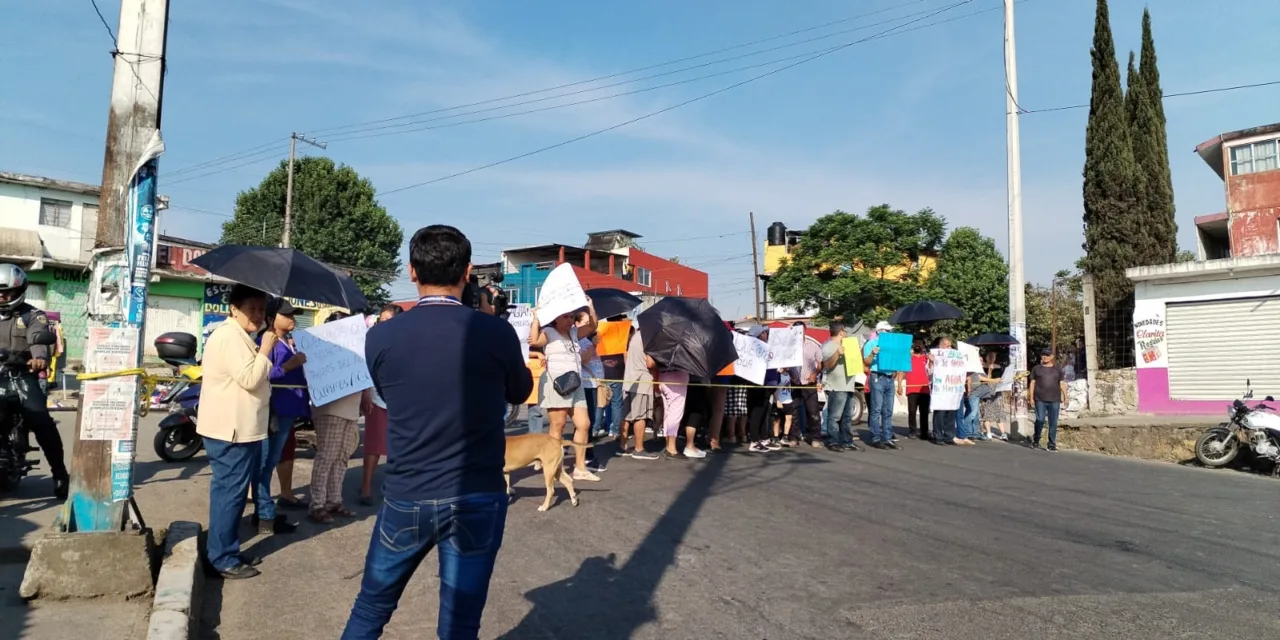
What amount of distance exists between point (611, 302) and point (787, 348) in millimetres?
2782

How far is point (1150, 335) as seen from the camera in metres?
19.4

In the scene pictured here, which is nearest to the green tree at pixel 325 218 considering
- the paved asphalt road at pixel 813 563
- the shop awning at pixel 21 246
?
the shop awning at pixel 21 246

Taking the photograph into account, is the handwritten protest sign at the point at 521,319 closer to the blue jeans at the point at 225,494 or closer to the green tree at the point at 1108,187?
the blue jeans at the point at 225,494

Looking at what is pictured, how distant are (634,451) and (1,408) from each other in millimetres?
6728

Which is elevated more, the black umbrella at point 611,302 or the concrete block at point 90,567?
the black umbrella at point 611,302

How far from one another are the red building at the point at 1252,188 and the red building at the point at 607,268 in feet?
87.6

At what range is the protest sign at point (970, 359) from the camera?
44.7 ft

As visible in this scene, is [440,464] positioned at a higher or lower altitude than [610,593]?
higher

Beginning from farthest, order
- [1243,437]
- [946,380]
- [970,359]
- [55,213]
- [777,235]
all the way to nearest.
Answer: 1. [777,235]
2. [55,213]
3. [970,359]
4. [946,380]
5. [1243,437]

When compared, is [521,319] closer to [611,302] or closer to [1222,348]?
[611,302]

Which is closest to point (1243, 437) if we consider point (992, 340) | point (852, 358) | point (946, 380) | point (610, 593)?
point (992, 340)

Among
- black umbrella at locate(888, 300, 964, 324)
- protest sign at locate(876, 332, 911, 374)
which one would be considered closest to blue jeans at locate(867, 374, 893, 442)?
protest sign at locate(876, 332, 911, 374)

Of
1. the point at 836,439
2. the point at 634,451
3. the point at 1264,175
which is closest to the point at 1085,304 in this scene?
the point at 1264,175

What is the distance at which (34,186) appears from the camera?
31.3m
